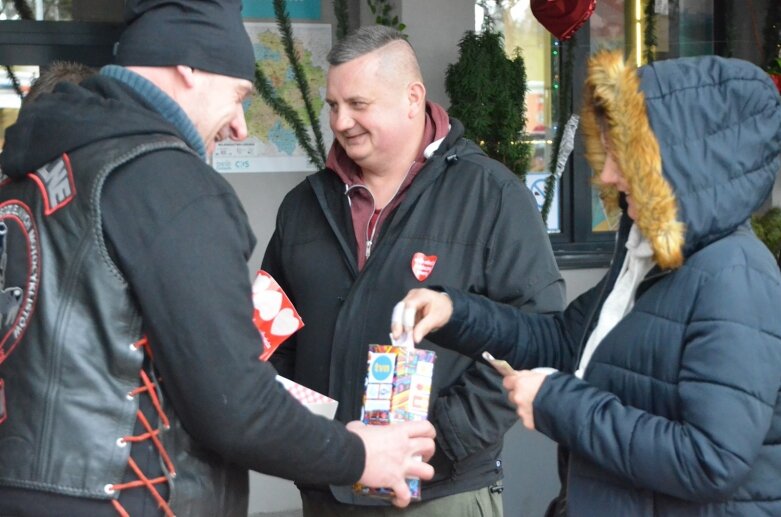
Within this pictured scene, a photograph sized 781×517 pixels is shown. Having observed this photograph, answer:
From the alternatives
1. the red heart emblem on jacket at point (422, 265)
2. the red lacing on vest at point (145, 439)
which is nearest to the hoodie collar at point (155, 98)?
the red lacing on vest at point (145, 439)

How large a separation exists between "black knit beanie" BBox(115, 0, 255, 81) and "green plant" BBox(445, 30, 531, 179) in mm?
2548

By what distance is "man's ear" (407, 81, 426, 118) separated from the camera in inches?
135

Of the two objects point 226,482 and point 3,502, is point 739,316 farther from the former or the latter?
point 3,502

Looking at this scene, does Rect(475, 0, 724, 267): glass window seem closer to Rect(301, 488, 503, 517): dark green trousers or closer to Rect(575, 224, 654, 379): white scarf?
Rect(301, 488, 503, 517): dark green trousers

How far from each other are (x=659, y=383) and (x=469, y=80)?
2720mm

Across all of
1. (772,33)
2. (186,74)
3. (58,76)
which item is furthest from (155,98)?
(772,33)

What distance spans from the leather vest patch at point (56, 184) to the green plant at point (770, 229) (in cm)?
375

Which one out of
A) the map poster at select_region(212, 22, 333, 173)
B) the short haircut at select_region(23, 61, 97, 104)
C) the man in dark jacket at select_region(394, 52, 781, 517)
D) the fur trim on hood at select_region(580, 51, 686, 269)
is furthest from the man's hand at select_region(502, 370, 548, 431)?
the map poster at select_region(212, 22, 333, 173)

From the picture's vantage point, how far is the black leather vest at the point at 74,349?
2.01 metres

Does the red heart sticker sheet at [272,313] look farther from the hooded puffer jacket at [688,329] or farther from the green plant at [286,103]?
the green plant at [286,103]

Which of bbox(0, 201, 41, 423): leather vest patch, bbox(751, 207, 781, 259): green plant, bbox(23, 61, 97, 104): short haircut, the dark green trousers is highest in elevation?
bbox(23, 61, 97, 104): short haircut

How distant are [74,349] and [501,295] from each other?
4.88ft

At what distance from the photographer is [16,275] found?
6.82 feet

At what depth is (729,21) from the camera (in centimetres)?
587
